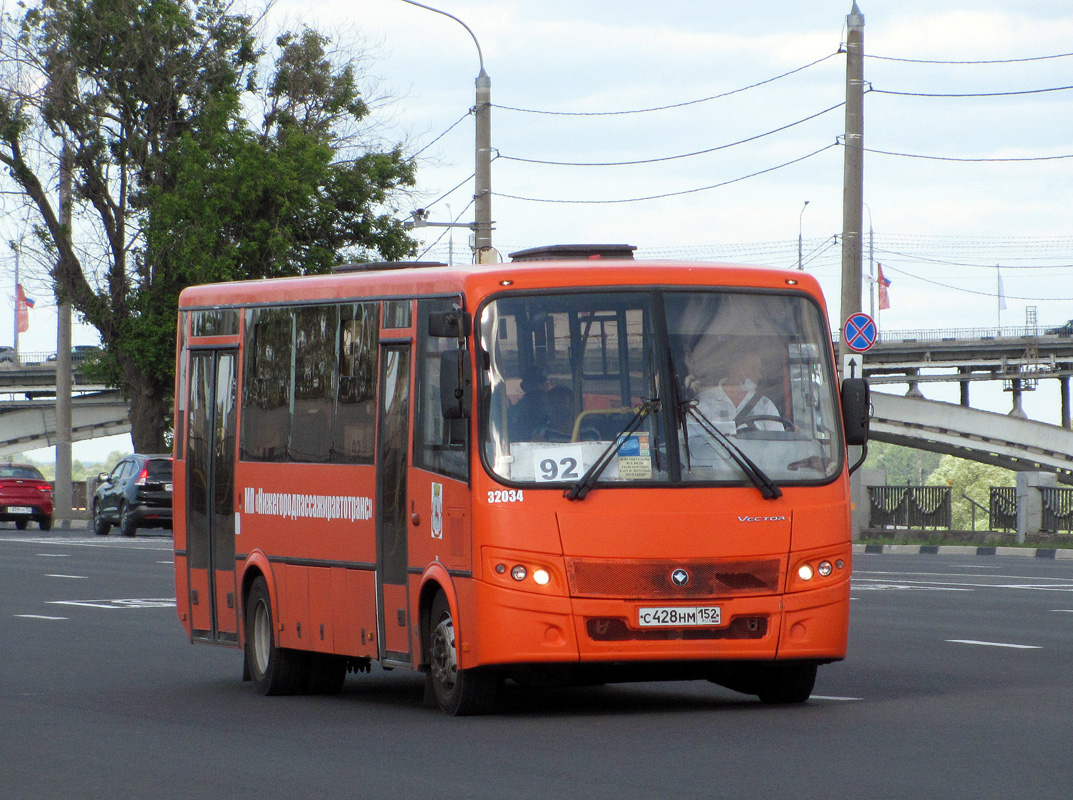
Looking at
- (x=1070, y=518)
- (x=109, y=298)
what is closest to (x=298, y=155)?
(x=109, y=298)

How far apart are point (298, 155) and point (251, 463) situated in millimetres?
37668

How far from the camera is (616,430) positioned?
33.1 feet

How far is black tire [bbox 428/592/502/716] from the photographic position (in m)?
10.1

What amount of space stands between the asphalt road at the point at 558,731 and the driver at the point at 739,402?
59.0 inches

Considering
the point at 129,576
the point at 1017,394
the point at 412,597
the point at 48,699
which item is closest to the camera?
the point at 412,597

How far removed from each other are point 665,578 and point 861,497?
24073 mm

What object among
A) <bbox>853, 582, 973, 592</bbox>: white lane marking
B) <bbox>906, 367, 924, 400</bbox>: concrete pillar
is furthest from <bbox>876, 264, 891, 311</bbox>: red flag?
<bbox>853, 582, 973, 592</bbox>: white lane marking

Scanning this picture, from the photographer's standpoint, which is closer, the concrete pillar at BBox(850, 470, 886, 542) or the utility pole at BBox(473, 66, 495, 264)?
the utility pole at BBox(473, 66, 495, 264)

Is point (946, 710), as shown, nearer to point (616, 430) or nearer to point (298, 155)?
point (616, 430)

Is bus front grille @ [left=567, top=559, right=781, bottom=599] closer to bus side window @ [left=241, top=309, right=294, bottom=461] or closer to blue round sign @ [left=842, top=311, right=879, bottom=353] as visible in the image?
bus side window @ [left=241, top=309, right=294, bottom=461]

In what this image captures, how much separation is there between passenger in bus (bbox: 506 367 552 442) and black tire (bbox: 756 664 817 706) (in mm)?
1945

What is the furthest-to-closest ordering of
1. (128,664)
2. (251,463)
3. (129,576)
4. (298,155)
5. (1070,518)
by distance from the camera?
(298,155) < (1070,518) < (129,576) < (128,664) < (251,463)

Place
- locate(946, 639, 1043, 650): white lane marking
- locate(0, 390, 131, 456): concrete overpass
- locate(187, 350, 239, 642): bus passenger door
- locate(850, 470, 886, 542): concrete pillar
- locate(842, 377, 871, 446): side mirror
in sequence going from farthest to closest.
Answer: locate(0, 390, 131, 456): concrete overpass
locate(850, 470, 886, 542): concrete pillar
locate(946, 639, 1043, 650): white lane marking
locate(187, 350, 239, 642): bus passenger door
locate(842, 377, 871, 446): side mirror

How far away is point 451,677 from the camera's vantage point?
406 inches
